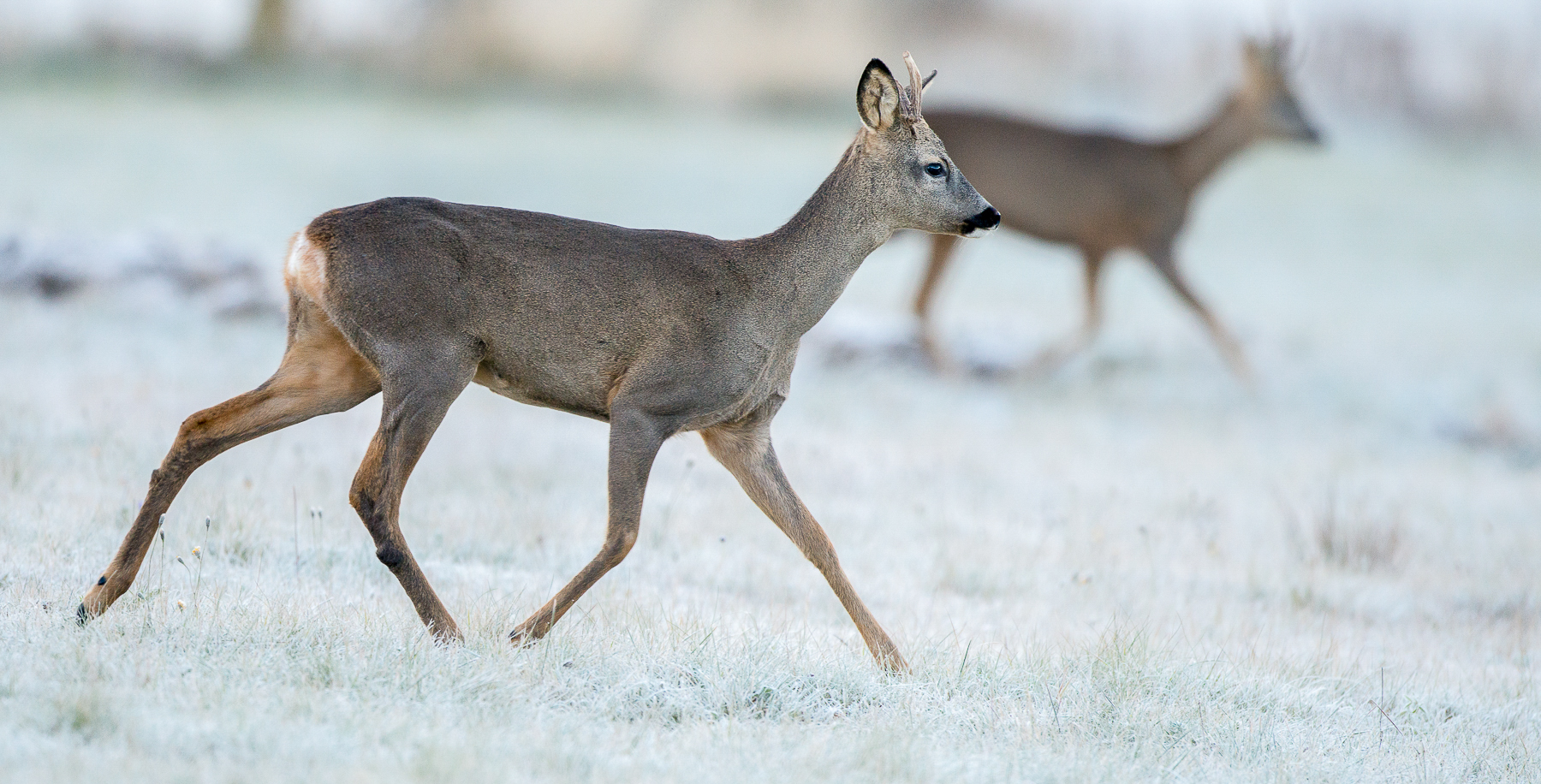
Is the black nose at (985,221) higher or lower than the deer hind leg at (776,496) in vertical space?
higher

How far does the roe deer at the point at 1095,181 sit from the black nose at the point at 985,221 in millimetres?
7292

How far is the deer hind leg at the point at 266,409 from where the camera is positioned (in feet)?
17.0

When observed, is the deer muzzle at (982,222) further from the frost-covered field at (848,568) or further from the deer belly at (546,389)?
the frost-covered field at (848,568)

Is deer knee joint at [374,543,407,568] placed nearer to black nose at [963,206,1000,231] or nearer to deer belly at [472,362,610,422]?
deer belly at [472,362,610,422]

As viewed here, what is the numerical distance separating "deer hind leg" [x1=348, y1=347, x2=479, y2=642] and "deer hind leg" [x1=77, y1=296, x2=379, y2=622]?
32cm

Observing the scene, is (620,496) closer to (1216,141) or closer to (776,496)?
(776,496)

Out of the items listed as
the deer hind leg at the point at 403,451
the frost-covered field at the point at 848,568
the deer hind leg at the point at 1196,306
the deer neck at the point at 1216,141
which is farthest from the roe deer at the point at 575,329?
the deer neck at the point at 1216,141

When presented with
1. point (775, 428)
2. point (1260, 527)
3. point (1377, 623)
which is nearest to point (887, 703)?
point (1377, 623)

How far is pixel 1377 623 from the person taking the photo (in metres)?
7.71

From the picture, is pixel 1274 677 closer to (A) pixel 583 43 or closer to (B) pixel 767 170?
(B) pixel 767 170

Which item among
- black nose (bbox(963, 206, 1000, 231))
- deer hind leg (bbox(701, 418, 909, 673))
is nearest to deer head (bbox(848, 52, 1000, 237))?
black nose (bbox(963, 206, 1000, 231))

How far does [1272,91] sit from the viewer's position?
14.1 meters

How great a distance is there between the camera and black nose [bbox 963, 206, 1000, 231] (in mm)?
5660

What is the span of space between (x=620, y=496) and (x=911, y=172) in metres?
1.66
